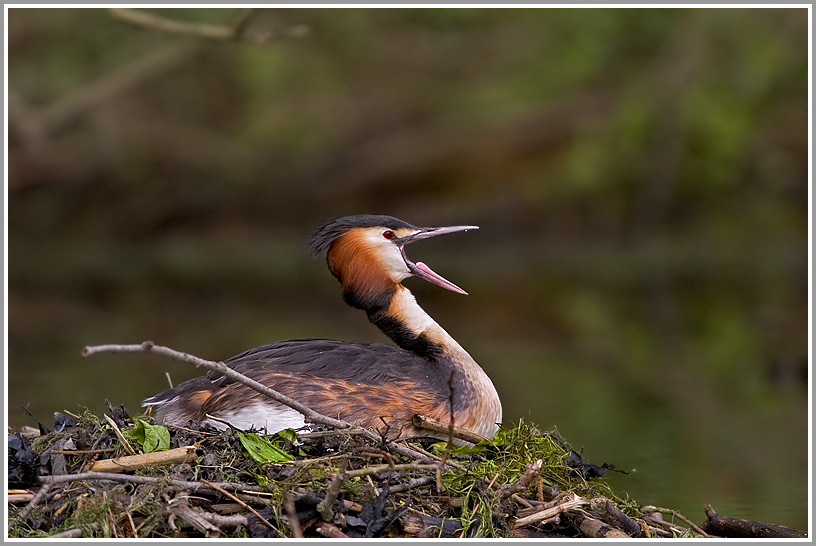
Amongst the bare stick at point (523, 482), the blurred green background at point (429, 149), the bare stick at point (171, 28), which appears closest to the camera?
the bare stick at point (523, 482)

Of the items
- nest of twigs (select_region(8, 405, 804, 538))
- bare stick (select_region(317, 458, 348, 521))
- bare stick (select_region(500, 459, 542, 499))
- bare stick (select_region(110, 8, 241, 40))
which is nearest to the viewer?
bare stick (select_region(317, 458, 348, 521))

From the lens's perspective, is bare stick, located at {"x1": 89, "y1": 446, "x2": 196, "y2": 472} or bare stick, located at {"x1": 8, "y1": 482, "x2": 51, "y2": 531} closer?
bare stick, located at {"x1": 8, "y1": 482, "x2": 51, "y2": 531}

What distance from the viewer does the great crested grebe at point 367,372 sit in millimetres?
4645

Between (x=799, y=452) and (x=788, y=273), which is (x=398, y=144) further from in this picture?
(x=799, y=452)

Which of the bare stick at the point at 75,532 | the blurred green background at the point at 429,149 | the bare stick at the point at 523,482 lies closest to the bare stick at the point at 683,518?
the bare stick at the point at 523,482

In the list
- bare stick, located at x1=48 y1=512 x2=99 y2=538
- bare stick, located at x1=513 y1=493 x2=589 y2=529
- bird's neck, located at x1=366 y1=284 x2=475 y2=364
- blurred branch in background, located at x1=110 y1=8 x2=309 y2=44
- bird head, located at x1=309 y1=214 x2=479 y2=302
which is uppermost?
blurred branch in background, located at x1=110 y1=8 x2=309 y2=44

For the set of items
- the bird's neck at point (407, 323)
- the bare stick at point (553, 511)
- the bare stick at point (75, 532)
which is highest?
the bird's neck at point (407, 323)

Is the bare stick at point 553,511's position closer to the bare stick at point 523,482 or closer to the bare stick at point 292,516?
the bare stick at point 523,482

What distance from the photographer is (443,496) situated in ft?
13.1

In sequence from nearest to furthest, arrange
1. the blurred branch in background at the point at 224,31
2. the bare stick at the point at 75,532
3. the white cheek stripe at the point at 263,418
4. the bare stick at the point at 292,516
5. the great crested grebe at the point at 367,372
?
the bare stick at the point at 292,516 → the bare stick at the point at 75,532 → the white cheek stripe at the point at 263,418 → the great crested grebe at the point at 367,372 → the blurred branch in background at the point at 224,31

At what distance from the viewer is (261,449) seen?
13.6 feet

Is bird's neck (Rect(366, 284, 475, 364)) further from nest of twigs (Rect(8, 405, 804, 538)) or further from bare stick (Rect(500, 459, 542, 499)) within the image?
bare stick (Rect(500, 459, 542, 499))

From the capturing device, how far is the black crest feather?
17.0 feet

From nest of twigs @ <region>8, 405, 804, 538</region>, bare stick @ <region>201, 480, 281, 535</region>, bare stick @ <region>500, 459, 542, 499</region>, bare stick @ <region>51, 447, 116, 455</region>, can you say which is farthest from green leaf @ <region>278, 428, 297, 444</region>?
bare stick @ <region>500, 459, 542, 499</region>
